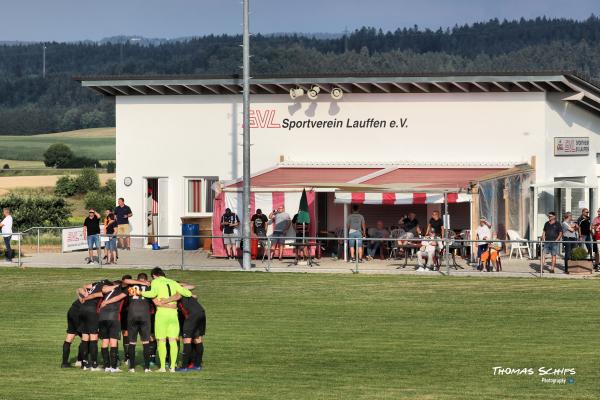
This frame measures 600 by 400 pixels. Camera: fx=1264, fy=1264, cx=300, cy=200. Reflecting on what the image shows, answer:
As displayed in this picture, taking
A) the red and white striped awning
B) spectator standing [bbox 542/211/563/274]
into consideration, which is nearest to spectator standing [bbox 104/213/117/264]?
the red and white striped awning

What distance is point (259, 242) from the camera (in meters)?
38.0

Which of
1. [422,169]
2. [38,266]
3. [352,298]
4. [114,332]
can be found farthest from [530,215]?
[114,332]

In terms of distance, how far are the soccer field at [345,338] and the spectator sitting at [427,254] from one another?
3.81 ft

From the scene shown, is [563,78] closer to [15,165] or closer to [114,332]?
[114,332]

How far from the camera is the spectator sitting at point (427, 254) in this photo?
1362 inches

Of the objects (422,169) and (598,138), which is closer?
(422,169)

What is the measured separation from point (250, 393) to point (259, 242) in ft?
64.5

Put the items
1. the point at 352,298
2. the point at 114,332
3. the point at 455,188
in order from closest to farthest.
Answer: the point at 114,332 < the point at 352,298 < the point at 455,188

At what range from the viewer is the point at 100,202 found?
9412 centimetres

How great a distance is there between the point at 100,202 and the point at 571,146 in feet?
185

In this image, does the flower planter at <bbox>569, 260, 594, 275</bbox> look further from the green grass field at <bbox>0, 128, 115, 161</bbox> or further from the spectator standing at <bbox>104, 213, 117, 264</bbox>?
the green grass field at <bbox>0, 128, 115, 161</bbox>

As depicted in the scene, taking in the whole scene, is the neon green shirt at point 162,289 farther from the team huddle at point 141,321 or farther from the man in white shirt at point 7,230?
the man in white shirt at point 7,230

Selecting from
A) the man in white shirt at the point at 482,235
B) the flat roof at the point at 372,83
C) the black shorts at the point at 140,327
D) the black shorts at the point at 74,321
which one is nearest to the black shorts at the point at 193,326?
the black shorts at the point at 140,327

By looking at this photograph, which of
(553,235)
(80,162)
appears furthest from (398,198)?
(80,162)
